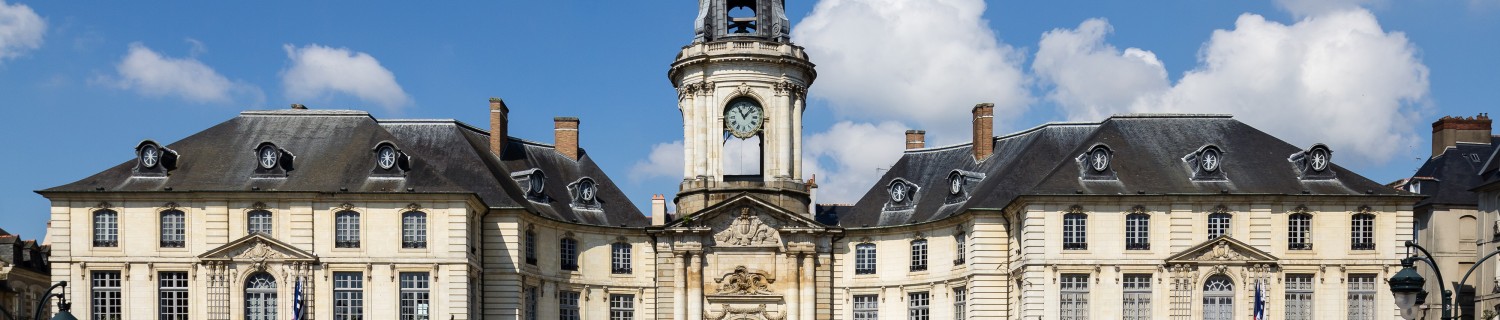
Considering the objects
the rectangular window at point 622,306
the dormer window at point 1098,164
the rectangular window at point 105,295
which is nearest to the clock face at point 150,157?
the rectangular window at point 105,295

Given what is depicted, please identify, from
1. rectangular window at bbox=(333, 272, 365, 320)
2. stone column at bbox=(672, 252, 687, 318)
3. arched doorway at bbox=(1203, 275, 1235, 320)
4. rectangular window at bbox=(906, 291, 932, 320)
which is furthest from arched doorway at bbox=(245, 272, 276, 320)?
arched doorway at bbox=(1203, 275, 1235, 320)

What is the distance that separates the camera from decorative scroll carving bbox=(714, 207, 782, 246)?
5309 centimetres

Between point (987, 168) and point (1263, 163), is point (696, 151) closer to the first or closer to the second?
point (987, 168)

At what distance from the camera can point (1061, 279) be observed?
4806 centimetres

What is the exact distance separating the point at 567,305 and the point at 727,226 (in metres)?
5.25

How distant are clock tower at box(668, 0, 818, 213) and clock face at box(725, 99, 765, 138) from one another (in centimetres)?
3

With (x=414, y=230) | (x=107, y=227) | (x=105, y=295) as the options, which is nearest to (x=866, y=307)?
A: (x=414, y=230)

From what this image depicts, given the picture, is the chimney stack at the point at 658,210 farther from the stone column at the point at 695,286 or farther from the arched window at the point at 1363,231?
the arched window at the point at 1363,231

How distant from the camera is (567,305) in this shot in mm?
53125

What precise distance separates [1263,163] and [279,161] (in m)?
27.0

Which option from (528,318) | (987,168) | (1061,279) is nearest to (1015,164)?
(987,168)

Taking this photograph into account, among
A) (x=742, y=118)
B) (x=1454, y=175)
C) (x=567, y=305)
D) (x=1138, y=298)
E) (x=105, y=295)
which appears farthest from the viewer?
(x=1454, y=175)

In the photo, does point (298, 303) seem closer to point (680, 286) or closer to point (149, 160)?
point (149, 160)

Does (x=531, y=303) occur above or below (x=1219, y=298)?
below
